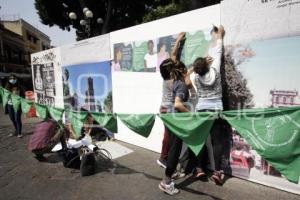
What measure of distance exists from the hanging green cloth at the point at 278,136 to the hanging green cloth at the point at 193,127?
51 cm

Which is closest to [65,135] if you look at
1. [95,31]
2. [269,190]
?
[269,190]

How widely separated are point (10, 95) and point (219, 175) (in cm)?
652

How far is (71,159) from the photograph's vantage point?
5324 mm

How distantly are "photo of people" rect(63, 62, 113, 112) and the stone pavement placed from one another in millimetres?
2022

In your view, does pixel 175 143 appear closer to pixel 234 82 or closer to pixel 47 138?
pixel 234 82

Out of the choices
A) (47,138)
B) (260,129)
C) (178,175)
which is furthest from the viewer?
(47,138)

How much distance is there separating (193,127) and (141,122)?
37.6 inches

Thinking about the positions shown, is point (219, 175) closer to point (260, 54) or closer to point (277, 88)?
point (277, 88)

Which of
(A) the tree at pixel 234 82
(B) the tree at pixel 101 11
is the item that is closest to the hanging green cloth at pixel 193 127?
(A) the tree at pixel 234 82

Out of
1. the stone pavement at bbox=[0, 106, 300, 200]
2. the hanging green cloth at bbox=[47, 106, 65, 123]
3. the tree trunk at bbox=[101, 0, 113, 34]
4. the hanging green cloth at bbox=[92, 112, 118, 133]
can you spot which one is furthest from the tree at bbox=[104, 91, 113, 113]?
the tree trunk at bbox=[101, 0, 113, 34]

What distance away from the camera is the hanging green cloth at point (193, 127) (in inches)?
149

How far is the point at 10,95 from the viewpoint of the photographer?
26.6 ft

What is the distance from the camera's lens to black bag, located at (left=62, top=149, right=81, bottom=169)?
5336mm

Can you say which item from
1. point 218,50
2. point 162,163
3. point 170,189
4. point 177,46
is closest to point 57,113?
point 162,163
